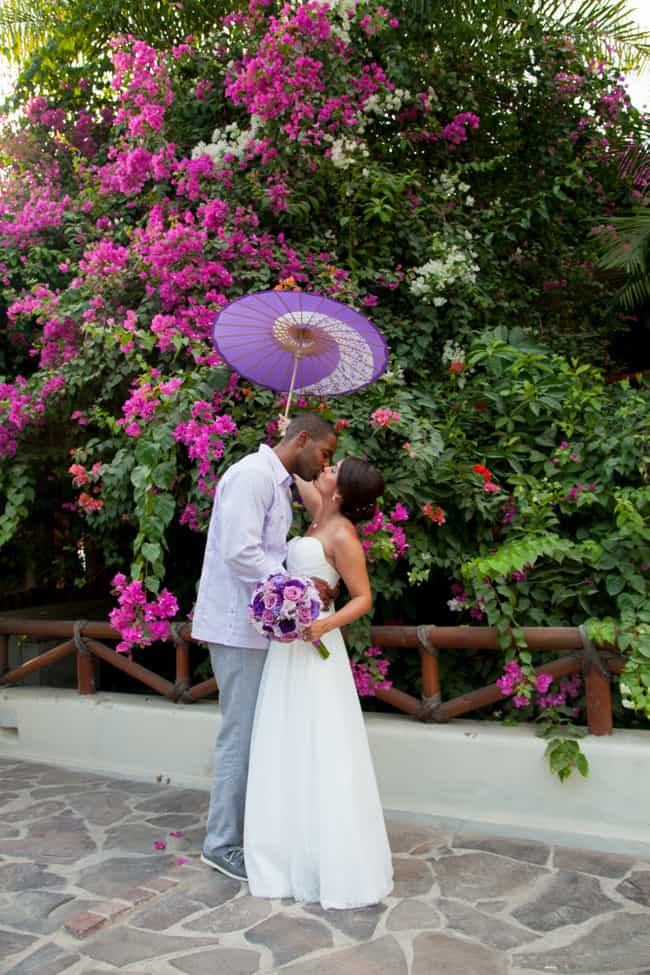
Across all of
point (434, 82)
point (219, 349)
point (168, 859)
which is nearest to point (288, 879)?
point (168, 859)

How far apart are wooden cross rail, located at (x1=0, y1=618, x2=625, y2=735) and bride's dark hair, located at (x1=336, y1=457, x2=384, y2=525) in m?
1.14

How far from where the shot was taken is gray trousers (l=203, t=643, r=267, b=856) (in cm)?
343

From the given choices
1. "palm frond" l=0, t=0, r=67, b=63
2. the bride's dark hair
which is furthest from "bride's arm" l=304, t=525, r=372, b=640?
"palm frond" l=0, t=0, r=67, b=63

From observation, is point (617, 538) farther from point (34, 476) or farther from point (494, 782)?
point (34, 476)

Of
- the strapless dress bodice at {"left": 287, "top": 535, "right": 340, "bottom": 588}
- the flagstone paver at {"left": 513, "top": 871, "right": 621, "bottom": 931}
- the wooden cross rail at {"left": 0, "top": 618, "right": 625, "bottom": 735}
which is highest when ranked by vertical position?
the strapless dress bodice at {"left": 287, "top": 535, "right": 340, "bottom": 588}

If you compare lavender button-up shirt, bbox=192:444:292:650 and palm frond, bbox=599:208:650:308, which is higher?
palm frond, bbox=599:208:650:308

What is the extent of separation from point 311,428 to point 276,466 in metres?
0.22

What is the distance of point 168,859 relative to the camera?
363 centimetres

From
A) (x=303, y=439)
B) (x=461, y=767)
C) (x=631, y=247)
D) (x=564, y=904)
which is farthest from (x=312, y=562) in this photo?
(x=631, y=247)

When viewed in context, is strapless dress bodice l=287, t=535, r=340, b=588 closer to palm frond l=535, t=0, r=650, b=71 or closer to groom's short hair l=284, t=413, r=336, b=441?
groom's short hair l=284, t=413, r=336, b=441

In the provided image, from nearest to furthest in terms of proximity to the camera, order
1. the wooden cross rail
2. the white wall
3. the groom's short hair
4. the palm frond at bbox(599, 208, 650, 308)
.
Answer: the groom's short hair, the white wall, the wooden cross rail, the palm frond at bbox(599, 208, 650, 308)

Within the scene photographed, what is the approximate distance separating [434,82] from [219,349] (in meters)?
3.81

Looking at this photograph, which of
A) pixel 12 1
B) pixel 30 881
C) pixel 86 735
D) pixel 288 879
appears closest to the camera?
pixel 288 879

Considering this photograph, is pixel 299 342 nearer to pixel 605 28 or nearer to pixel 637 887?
pixel 637 887
